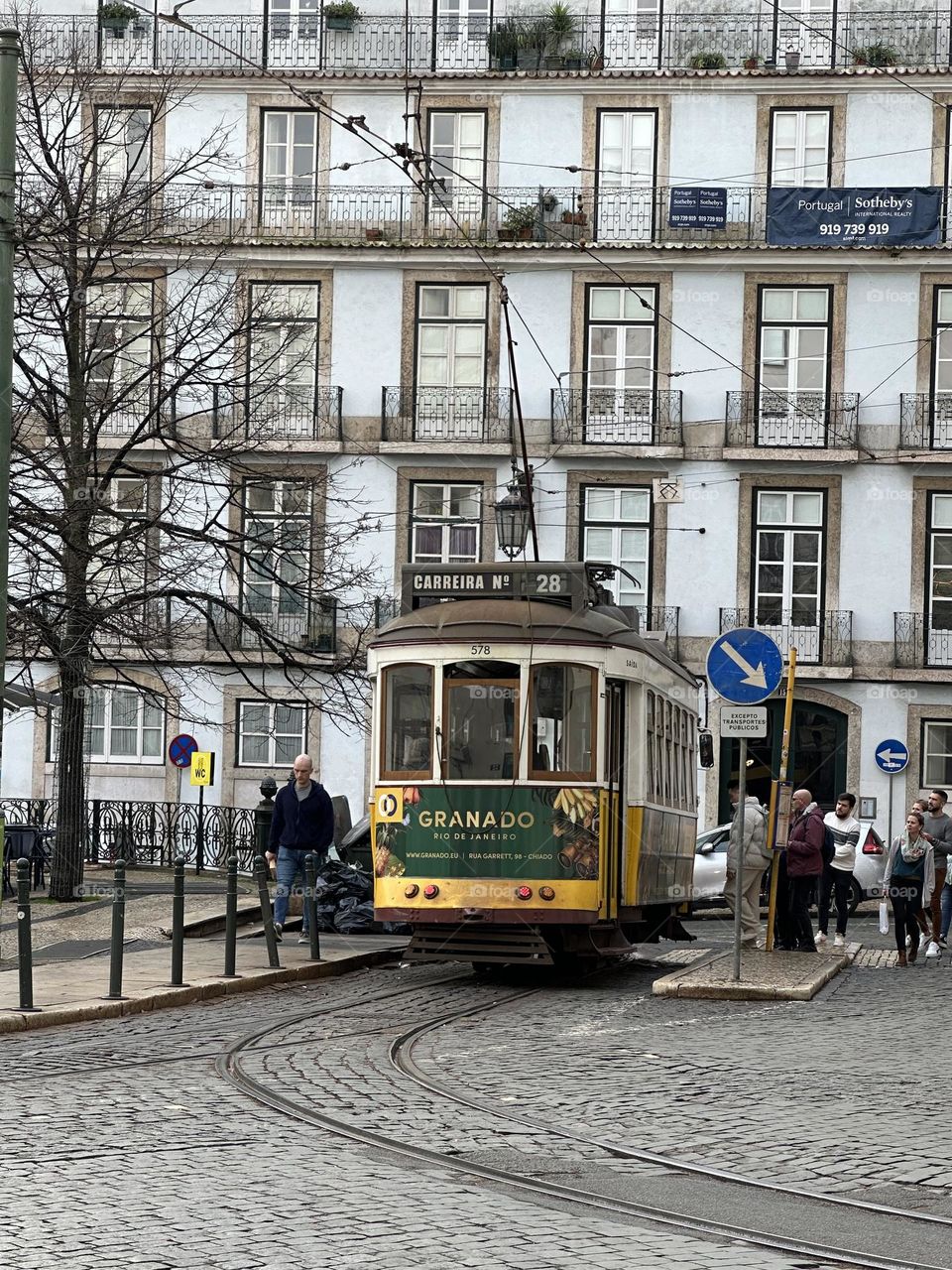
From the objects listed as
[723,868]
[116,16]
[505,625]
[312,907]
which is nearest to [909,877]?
[505,625]

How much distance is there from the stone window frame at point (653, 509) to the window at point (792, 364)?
2298 mm

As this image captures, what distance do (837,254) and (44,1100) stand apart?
A: 31379 millimetres

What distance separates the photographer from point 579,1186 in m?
8.14

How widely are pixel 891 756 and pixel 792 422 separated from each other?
268 inches

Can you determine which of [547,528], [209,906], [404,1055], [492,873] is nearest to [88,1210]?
[404,1055]

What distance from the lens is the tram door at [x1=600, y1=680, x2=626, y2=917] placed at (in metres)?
16.8

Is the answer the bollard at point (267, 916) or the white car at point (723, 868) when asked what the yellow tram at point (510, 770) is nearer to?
the bollard at point (267, 916)

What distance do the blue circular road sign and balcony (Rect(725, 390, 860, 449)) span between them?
11372 mm

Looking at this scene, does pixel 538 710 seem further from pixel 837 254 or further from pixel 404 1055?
pixel 837 254

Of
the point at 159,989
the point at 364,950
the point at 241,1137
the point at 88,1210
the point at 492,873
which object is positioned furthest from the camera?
the point at 364,950

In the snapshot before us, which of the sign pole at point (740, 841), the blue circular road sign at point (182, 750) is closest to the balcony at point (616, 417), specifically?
the blue circular road sign at point (182, 750)

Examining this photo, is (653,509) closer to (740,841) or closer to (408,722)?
(408,722)

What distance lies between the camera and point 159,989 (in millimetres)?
15258

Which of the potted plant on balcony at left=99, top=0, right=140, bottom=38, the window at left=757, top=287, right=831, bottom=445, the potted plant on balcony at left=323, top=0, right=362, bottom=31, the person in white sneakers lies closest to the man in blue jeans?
the person in white sneakers
